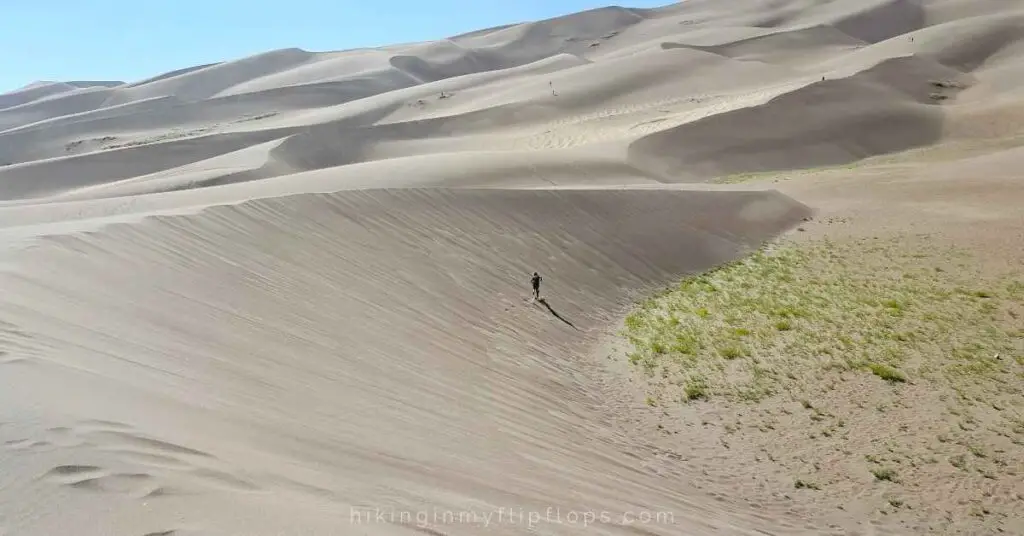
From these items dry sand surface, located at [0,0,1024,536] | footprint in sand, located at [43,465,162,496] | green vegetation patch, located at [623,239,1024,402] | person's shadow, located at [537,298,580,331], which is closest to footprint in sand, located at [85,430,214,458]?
dry sand surface, located at [0,0,1024,536]

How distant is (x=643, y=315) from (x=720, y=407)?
3.38 m

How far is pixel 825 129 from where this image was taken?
92.1ft

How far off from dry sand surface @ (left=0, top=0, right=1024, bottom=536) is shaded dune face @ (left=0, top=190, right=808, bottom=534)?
0.12ft

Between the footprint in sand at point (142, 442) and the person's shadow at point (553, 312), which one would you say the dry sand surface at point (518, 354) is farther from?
the person's shadow at point (553, 312)

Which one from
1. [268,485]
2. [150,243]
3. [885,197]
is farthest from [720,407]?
[885,197]

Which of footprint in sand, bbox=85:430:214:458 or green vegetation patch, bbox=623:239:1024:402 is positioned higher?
footprint in sand, bbox=85:430:214:458

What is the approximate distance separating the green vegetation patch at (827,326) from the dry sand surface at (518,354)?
62 mm

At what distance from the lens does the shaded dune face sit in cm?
400

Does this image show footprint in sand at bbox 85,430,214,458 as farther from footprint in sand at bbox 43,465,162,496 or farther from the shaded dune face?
footprint in sand at bbox 43,465,162,496

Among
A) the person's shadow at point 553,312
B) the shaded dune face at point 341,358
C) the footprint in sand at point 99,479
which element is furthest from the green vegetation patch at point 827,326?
the footprint in sand at point 99,479

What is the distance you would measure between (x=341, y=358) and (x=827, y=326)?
6.88 metres

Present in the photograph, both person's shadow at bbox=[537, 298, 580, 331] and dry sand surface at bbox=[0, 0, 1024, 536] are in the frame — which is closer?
dry sand surface at bbox=[0, 0, 1024, 536]

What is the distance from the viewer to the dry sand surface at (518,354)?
12.5ft

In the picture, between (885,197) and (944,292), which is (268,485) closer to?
(944,292)
